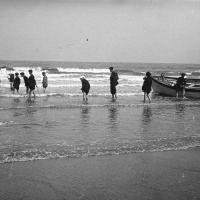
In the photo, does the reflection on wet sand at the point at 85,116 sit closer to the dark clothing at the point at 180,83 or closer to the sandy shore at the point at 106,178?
the sandy shore at the point at 106,178

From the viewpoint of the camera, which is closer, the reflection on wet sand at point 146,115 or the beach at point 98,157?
the beach at point 98,157

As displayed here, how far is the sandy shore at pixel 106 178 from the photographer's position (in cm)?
535

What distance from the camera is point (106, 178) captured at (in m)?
6.05

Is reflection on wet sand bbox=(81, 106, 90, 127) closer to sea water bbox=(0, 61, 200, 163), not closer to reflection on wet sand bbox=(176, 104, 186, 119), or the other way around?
sea water bbox=(0, 61, 200, 163)

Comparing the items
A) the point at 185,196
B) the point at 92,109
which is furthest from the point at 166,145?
the point at 92,109

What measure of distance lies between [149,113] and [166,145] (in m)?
5.98

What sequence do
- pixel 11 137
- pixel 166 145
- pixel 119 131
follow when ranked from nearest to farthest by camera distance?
pixel 166 145 < pixel 11 137 < pixel 119 131

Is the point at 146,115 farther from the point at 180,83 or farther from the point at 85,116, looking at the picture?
the point at 180,83

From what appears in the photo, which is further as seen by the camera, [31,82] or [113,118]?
[31,82]

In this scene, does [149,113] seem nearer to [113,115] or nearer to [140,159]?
[113,115]

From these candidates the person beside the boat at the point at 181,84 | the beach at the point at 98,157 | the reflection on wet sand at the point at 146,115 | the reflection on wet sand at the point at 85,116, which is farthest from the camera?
the person beside the boat at the point at 181,84

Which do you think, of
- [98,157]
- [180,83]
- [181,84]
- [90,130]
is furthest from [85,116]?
[181,84]

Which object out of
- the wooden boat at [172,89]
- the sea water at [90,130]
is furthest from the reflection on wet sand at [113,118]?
the wooden boat at [172,89]

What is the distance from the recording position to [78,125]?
444 inches
